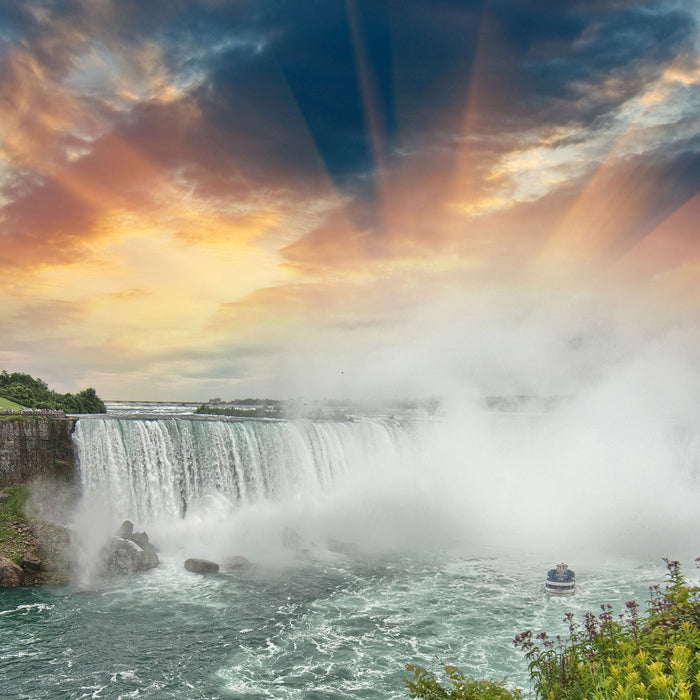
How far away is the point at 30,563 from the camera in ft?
84.5

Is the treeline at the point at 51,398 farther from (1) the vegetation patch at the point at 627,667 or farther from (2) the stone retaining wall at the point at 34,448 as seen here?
(1) the vegetation patch at the point at 627,667

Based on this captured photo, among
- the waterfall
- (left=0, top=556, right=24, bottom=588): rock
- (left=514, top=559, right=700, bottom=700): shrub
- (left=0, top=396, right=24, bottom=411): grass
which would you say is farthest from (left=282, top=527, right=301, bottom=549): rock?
(left=0, top=396, right=24, bottom=411): grass

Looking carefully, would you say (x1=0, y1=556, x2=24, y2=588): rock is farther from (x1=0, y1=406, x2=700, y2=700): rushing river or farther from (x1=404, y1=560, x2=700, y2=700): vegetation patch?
(x1=404, y1=560, x2=700, y2=700): vegetation patch

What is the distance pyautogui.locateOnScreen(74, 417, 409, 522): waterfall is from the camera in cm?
3164

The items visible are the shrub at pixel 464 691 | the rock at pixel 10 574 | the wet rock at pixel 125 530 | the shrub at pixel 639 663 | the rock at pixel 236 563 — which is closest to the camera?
the shrub at pixel 639 663

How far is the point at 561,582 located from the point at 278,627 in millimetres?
12066

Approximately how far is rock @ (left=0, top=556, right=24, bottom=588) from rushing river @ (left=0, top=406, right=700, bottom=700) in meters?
0.71

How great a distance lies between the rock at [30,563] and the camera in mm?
25641

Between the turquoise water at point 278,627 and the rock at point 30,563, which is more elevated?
the rock at point 30,563

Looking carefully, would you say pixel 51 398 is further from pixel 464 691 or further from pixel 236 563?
pixel 464 691

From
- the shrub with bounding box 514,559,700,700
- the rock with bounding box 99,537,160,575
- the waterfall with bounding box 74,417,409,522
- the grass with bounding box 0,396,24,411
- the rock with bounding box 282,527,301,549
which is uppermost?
the grass with bounding box 0,396,24,411

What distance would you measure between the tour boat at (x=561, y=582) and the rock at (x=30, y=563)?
22.6 m

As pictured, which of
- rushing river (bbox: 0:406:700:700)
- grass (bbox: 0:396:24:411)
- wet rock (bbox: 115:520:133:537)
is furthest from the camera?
grass (bbox: 0:396:24:411)

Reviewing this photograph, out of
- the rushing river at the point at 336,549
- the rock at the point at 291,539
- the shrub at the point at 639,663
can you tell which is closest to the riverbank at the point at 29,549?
the rushing river at the point at 336,549
